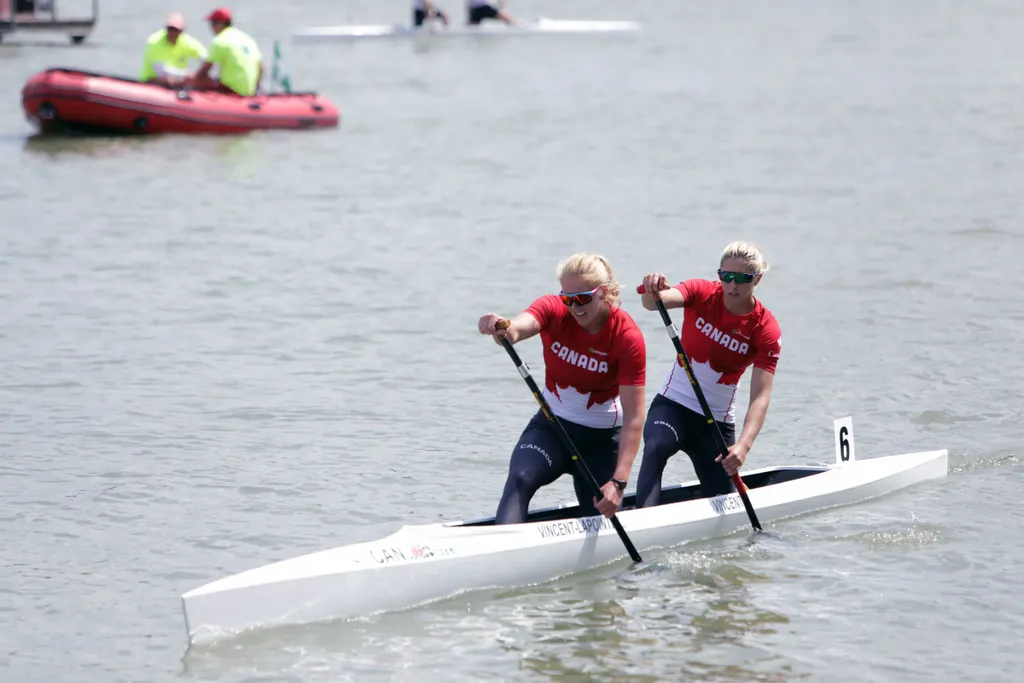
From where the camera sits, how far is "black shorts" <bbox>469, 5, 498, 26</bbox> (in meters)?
38.6

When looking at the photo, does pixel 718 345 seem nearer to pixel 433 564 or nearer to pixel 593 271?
pixel 593 271

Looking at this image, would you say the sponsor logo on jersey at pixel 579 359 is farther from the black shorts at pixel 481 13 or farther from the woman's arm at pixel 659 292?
the black shorts at pixel 481 13

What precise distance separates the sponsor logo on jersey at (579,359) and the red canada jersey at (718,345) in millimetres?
861

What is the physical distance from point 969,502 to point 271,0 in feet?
143

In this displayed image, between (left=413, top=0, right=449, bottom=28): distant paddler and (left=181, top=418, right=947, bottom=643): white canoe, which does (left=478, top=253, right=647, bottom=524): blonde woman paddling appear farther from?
(left=413, top=0, right=449, bottom=28): distant paddler

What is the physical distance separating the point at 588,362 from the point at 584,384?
0.17 m

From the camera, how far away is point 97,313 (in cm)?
1429

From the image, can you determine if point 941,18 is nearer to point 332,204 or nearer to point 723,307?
point 332,204

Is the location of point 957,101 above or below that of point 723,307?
above

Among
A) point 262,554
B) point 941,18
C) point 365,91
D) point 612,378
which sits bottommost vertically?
point 262,554

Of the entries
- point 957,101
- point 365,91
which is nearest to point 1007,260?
point 957,101

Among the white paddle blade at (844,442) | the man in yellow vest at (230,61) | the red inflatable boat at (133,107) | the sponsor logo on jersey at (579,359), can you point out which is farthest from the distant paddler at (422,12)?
the sponsor logo on jersey at (579,359)

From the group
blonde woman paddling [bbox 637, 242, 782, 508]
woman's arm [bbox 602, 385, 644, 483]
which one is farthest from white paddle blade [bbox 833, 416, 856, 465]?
woman's arm [bbox 602, 385, 644, 483]

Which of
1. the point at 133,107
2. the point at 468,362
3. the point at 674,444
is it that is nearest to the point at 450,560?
the point at 674,444
